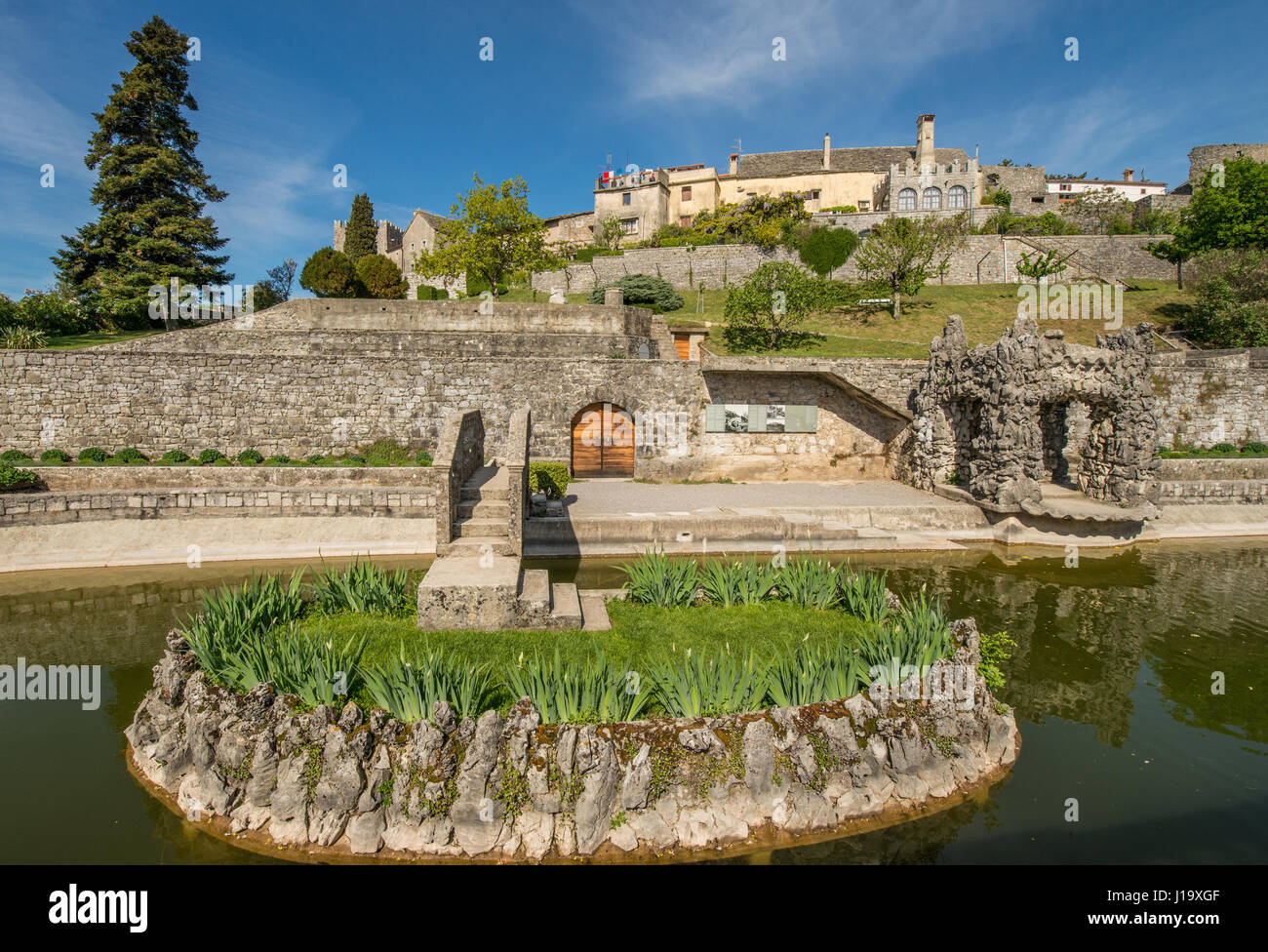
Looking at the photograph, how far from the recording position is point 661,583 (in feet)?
24.1

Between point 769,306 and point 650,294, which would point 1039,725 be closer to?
point 769,306

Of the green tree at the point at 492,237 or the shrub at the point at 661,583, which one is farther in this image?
the green tree at the point at 492,237

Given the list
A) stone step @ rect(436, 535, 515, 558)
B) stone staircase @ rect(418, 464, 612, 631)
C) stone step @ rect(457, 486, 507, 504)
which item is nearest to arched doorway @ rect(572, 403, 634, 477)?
stone step @ rect(457, 486, 507, 504)

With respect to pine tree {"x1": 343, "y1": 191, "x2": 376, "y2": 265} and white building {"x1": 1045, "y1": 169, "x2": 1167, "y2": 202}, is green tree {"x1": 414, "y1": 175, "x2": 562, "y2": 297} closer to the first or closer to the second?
pine tree {"x1": 343, "y1": 191, "x2": 376, "y2": 265}

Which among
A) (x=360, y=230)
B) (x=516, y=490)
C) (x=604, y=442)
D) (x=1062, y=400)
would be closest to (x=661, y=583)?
(x=516, y=490)

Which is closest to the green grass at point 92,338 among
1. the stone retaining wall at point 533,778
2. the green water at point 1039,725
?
the green water at point 1039,725

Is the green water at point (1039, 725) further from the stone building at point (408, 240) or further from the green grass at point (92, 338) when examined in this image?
the stone building at point (408, 240)

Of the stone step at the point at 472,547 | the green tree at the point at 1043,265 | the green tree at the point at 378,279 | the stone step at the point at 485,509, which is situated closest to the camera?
the stone step at the point at 472,547

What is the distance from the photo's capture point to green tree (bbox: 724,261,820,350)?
74.8 ft

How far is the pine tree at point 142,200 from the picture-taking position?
22.7 m

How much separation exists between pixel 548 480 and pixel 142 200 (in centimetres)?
2157

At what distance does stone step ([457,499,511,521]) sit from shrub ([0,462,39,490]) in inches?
387

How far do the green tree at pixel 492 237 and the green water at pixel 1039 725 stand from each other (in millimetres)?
17968
